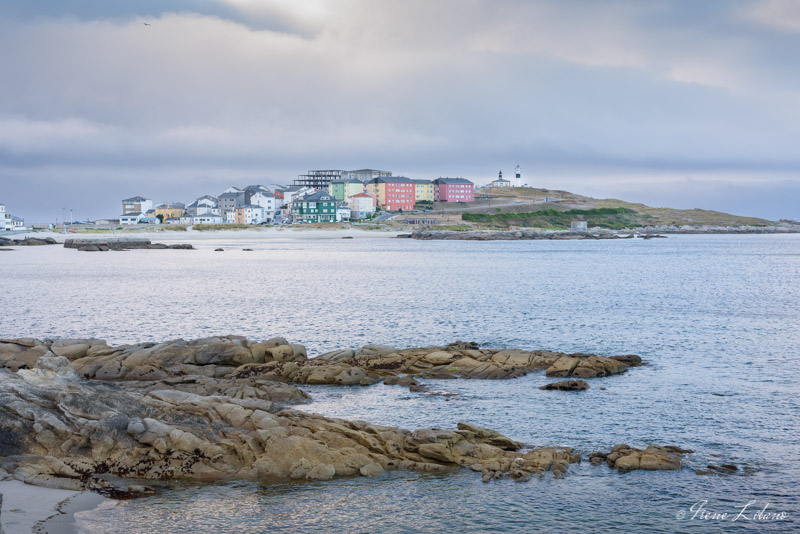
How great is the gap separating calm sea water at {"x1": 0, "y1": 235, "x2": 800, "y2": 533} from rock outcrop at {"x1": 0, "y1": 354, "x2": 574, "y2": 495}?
2.04 feet

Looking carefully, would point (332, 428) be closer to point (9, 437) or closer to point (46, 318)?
point (9, 437)

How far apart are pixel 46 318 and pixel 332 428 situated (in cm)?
3290

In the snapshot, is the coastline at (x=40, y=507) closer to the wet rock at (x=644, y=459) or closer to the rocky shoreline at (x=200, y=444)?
the rocky shoreline at (x=200, y=444)

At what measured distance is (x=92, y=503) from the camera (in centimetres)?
1388

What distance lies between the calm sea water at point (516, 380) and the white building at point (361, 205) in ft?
365

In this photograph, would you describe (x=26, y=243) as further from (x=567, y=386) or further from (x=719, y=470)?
(x=719, y=470)

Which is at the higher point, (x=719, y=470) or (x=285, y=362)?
(x=285, y=362)

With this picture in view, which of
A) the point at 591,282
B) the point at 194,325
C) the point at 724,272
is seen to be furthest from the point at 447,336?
the point at 724,272

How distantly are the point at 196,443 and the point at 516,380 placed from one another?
1368 cm

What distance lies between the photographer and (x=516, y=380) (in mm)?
26375

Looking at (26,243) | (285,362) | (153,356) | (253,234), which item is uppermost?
(253,234)

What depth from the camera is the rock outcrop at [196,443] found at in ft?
51.2

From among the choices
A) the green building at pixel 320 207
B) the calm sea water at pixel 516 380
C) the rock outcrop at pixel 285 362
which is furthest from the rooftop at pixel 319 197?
the rock outcrop at pixel 285 362

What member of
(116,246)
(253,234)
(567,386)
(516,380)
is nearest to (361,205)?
(253,234)
